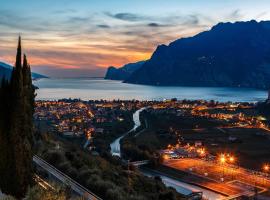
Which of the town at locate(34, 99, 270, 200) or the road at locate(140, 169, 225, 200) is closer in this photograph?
the road at locate(140, 169, 225, 200)

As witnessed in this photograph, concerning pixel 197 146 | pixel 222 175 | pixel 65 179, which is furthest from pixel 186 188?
pixel 197 146

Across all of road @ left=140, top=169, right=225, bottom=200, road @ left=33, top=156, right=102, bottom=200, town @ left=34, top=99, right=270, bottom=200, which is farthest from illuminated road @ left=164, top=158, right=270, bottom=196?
road @ left=33, top=156, right=102, bottom=200

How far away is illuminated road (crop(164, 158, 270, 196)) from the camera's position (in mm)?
32272

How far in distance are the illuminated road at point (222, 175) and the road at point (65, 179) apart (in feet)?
57.6

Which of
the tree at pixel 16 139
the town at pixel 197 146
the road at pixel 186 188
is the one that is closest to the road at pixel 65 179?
the tree at pixel 16 139

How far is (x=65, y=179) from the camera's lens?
1595 centimetres

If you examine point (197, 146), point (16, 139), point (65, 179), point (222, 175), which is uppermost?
point (16, 139)

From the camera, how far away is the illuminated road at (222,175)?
32272 millimetres

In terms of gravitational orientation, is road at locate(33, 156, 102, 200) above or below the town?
above

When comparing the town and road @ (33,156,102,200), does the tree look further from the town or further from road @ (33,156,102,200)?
the town

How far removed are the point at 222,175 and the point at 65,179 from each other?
2379 cm

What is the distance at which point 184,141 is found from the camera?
62.8 m

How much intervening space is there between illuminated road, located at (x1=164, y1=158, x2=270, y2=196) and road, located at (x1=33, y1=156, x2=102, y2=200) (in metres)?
17.6

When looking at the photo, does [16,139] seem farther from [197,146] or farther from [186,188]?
[197,146]
